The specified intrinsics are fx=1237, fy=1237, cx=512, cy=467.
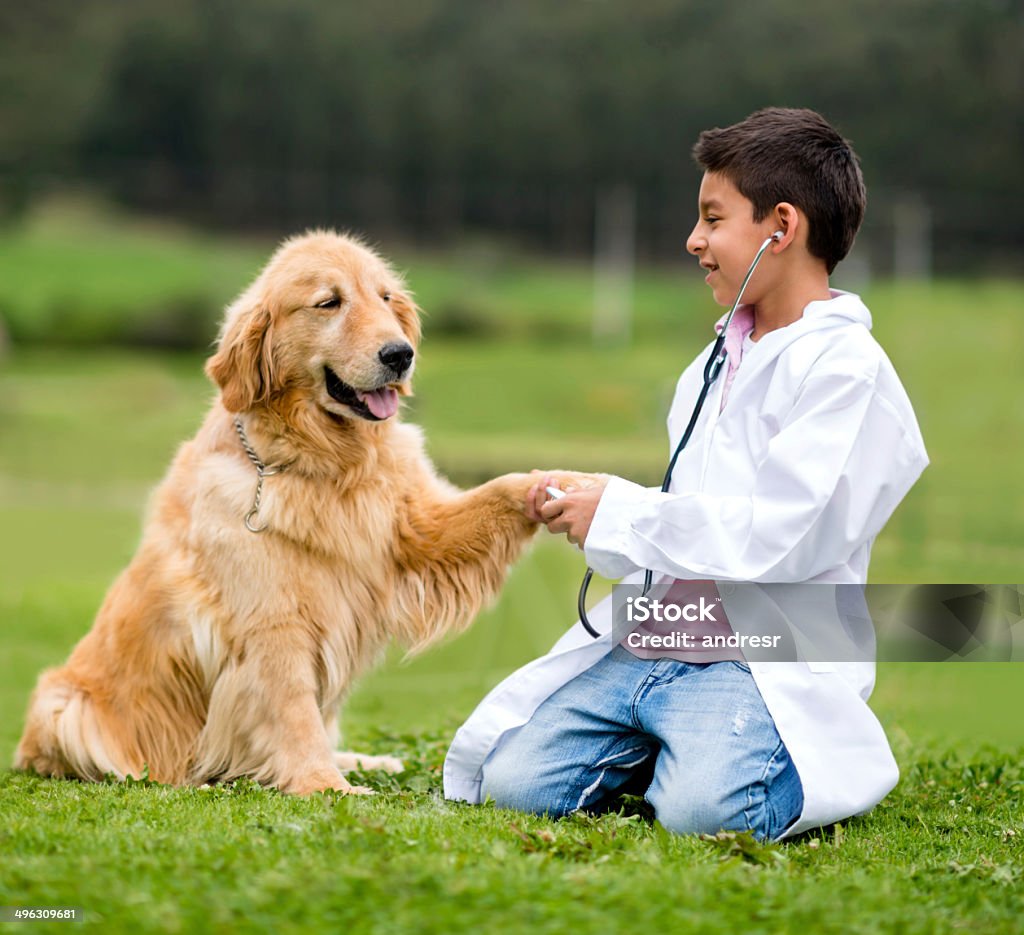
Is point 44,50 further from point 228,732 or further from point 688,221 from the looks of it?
point 228,732

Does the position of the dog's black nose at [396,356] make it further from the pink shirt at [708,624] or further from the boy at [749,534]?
the pink shirt at [708,624]

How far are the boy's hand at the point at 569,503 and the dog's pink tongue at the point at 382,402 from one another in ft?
1.65

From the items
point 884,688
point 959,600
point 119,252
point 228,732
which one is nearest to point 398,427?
point 228,732

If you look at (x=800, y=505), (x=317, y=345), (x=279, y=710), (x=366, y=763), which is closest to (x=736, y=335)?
(x=800, y=505)

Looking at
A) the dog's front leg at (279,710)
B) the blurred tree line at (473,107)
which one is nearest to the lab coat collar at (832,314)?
the dog's front leg at (279,710)

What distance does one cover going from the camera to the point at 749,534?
3146 millimetres

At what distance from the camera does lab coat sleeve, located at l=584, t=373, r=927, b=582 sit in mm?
3115

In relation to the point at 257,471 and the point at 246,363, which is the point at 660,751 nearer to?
the point at 257,471

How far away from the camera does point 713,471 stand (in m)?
3.39

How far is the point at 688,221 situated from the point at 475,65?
22.2 ft

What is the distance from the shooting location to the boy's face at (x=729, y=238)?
11.4ft

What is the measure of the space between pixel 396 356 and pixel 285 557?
70cm

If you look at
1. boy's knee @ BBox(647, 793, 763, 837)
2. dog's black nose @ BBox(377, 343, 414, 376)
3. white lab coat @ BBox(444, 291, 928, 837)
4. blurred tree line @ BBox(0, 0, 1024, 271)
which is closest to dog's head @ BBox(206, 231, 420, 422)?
dog's black nose @ BBox(377, 343, 414, 376)

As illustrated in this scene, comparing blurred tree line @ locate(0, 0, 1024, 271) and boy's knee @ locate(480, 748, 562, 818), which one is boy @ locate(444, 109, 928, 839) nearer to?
boy's knee @ locate(480, 748, 562, 818)
